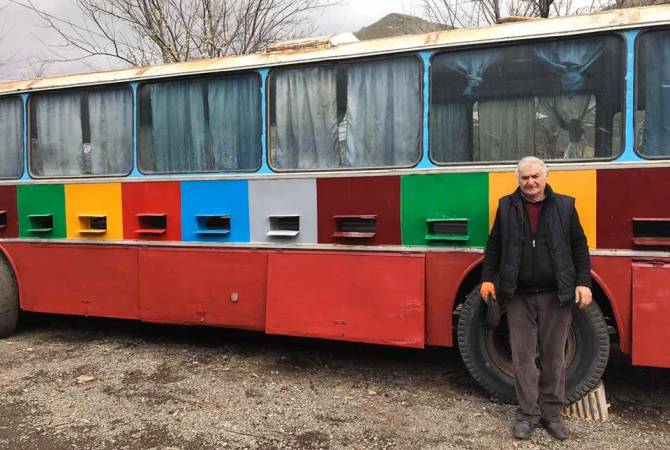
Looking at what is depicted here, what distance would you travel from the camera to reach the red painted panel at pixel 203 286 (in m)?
4.84

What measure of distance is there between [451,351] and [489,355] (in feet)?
4.13

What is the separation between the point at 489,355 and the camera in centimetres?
412

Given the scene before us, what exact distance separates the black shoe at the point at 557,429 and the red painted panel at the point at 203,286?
2.35 m

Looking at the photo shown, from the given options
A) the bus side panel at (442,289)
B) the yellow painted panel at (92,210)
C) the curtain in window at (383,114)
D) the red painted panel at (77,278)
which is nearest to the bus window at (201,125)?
the yellow painted panel at (92,210)

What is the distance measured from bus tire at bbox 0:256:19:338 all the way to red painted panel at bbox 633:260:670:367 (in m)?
5.68

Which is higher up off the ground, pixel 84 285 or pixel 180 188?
pixel 180 188

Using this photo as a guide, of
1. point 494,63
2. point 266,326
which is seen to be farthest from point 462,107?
point 266,326

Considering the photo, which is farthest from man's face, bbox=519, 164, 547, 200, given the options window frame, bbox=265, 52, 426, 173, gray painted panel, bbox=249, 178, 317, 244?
gray painted panel, bbox=249, 178, 317, 244

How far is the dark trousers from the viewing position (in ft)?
11.7

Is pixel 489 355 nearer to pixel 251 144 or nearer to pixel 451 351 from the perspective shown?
pixel 451 351

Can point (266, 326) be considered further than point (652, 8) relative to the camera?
Yes

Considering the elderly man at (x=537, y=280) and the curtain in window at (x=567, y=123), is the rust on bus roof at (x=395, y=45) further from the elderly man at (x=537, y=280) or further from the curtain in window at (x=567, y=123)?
the elderly man at (x=537, y=280)

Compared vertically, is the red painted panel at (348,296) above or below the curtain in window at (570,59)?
below

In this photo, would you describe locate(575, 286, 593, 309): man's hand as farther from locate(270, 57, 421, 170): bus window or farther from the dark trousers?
locate(270, 57, 421, 170): bus window
